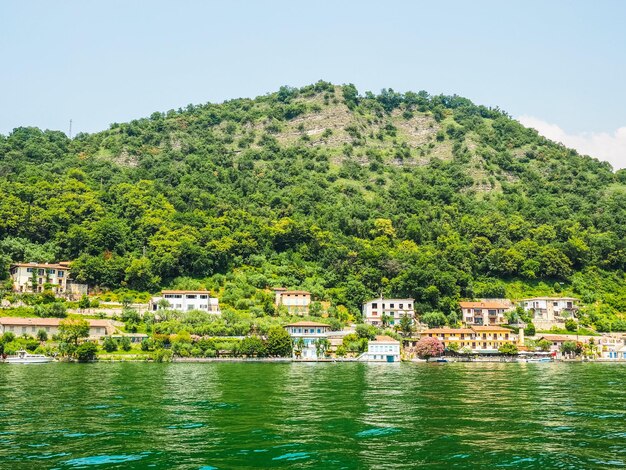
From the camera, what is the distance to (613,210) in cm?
15125

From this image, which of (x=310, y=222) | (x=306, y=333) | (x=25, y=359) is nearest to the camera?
(x=25, y=359)

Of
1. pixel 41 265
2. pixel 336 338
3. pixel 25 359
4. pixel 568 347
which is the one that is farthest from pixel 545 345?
pixel 41 265

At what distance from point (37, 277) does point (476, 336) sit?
74.0 metres

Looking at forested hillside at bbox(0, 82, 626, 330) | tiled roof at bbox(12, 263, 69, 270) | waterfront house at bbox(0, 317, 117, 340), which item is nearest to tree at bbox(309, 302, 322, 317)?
forested hillside at bbox(0, 82, 626, 330)

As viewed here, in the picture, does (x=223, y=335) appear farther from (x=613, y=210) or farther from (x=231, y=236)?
(x=613, y=210)

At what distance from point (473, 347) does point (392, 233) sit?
39987mm

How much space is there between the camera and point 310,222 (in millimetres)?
132500

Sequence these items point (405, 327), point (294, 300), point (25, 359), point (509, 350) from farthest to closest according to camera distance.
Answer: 1. point (294, 300)
2. point (405, 327)
3. point (509, 350)
4. point (25, 359)

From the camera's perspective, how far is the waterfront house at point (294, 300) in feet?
347

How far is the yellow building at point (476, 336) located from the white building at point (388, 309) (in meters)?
8.95

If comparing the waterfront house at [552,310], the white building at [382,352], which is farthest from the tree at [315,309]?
the waterfront house at [552,310]

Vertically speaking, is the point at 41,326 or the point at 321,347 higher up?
the point at 41,326

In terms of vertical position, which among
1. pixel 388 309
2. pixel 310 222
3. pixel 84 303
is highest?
pixel 310 222

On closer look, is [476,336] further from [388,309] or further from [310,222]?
[310,222]
